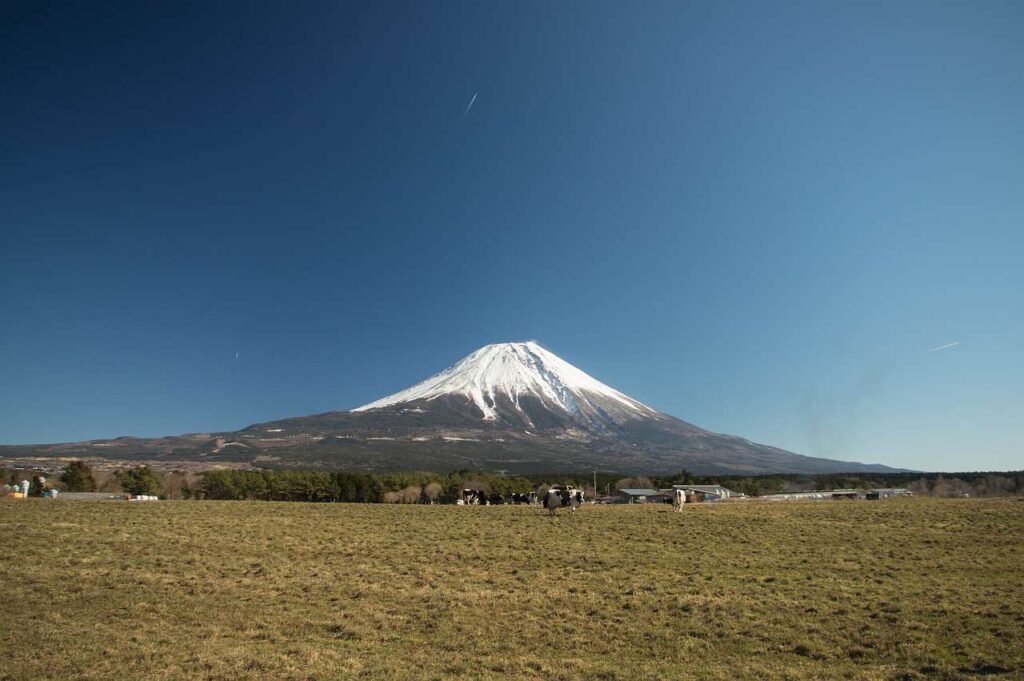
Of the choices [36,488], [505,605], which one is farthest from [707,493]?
[36,488]

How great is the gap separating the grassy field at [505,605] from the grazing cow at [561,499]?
18.6m

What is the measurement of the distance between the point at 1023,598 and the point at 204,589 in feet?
78.1

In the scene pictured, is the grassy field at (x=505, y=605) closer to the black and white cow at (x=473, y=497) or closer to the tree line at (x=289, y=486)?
the black and white cow at (x=473, y=497)

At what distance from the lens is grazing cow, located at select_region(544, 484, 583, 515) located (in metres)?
47.0

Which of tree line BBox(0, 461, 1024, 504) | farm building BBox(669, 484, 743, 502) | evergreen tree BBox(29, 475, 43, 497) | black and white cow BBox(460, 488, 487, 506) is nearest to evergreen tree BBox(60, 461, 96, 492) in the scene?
tree line BBox(0, 461, 1024, 504)

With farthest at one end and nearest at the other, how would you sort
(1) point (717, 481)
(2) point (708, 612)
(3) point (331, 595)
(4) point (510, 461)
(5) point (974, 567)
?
(4) point (510, 461)
(1) point (717, 481)
(5) point (974, 567)
(3) point (331, 595)
(2) point (708, 612)

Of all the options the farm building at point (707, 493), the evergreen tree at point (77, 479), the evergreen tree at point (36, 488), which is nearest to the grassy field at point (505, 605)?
the evergreen tree at point (36, 488)

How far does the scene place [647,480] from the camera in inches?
4813

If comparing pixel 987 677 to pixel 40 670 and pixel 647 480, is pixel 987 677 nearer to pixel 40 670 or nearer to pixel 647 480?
pixel 40 670

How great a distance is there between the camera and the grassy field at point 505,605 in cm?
1080

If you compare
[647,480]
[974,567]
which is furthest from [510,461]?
[974,567]

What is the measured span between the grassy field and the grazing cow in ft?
61.0

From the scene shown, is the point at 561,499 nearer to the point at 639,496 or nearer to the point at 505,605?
the point at 505,605

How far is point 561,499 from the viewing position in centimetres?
4875
